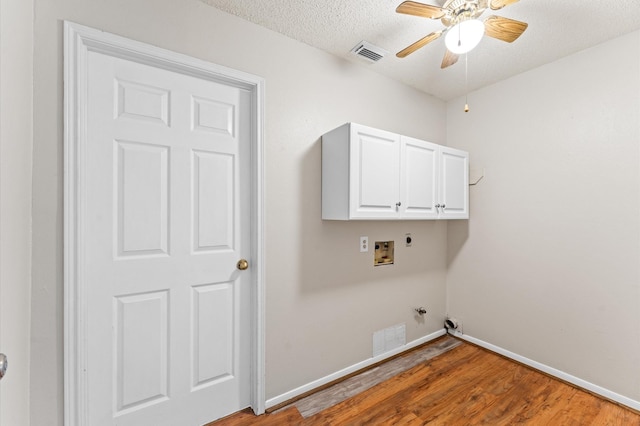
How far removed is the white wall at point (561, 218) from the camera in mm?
1876

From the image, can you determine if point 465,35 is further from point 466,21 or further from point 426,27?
point 426,27

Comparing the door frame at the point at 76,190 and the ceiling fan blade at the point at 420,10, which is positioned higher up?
the ceiling fan blade at the point at 420,10

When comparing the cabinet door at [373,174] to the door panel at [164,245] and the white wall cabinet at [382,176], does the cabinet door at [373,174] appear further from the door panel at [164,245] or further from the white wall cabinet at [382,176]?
the door panel at [164,245]

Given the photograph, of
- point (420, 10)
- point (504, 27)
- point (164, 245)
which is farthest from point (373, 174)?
point (164, 245)

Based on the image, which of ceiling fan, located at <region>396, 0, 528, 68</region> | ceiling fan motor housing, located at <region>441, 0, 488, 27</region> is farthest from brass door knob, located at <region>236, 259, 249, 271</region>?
ceiling fan motor housing, located at <region>441, 0, 488, 27</region>

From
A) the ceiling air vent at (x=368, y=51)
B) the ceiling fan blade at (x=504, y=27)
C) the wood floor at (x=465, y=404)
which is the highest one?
the ceiling air vent at (x=368, y=51)

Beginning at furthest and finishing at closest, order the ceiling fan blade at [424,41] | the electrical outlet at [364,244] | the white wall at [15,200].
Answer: the electrical outlet at [364,244]
the ceiling fan blade at [424,41]
the white wall at [15,200]

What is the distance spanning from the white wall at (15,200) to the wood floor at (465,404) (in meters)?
1.05

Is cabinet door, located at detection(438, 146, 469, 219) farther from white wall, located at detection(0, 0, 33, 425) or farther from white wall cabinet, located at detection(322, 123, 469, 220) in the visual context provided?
white wall, located at detection(0, 0, 33, 425)

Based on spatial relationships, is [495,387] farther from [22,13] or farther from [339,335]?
[22,13]

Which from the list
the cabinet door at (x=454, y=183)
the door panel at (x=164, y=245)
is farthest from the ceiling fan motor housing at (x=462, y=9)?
the door panel at (x=164, y=245)

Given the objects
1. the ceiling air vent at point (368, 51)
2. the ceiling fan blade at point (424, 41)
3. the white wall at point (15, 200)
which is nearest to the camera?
the white wall at point (15, 200)

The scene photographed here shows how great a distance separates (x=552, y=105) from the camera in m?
2.21

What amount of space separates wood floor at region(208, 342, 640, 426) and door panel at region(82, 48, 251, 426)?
435 mm
